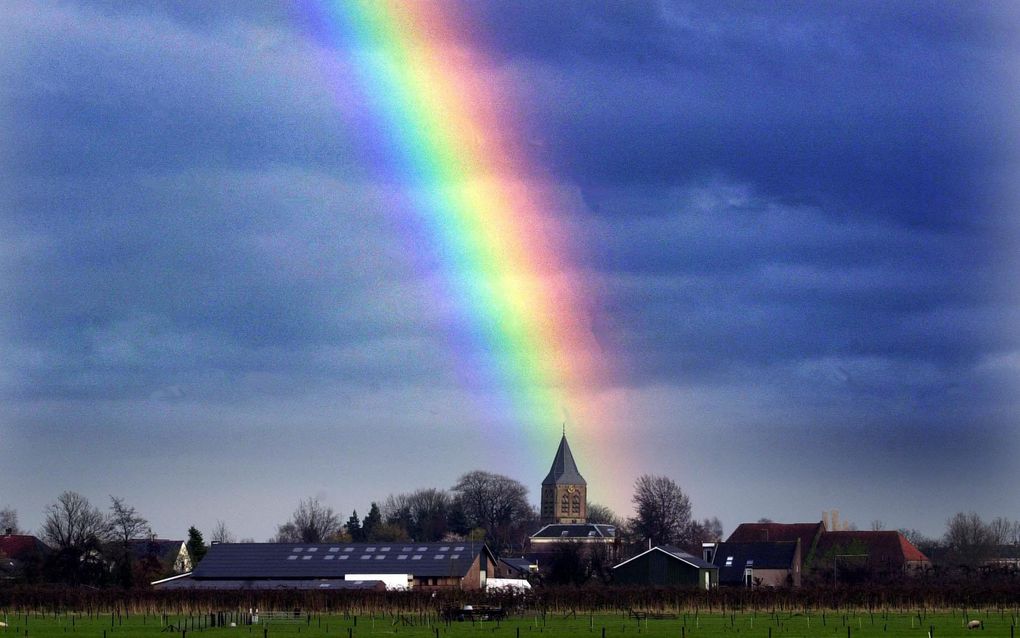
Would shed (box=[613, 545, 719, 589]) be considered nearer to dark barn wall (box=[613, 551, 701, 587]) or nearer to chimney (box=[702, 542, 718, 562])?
dark barn wall (box=[613, 551, 701, 587])

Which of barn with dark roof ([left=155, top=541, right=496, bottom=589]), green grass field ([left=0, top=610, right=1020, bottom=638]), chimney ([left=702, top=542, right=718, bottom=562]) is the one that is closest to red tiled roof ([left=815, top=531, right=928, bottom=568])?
chimney ([left=702, top=542, right=718, bottom=562])

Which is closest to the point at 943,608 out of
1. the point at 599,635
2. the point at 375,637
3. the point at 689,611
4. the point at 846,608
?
the point at 846,608

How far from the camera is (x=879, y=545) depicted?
514 ft

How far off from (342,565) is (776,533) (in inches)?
3002

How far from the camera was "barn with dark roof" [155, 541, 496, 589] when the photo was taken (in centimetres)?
10669

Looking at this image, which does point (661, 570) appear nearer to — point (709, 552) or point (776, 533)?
point (709, 552)

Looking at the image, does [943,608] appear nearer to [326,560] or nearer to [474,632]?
[474,632]

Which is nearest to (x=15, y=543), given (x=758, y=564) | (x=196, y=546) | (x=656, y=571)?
(x=196, y=546)

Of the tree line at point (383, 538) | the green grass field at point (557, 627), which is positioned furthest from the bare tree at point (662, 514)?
the green grass field at point (557, 627)

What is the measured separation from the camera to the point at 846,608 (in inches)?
3095

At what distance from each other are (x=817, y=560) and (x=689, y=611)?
81717 mm

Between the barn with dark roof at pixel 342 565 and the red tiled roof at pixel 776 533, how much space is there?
62533 mm

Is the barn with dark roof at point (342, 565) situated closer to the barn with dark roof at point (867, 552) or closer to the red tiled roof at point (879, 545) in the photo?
the barn with dark roof at point (867, 552)

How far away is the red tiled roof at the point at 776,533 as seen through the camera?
165m
